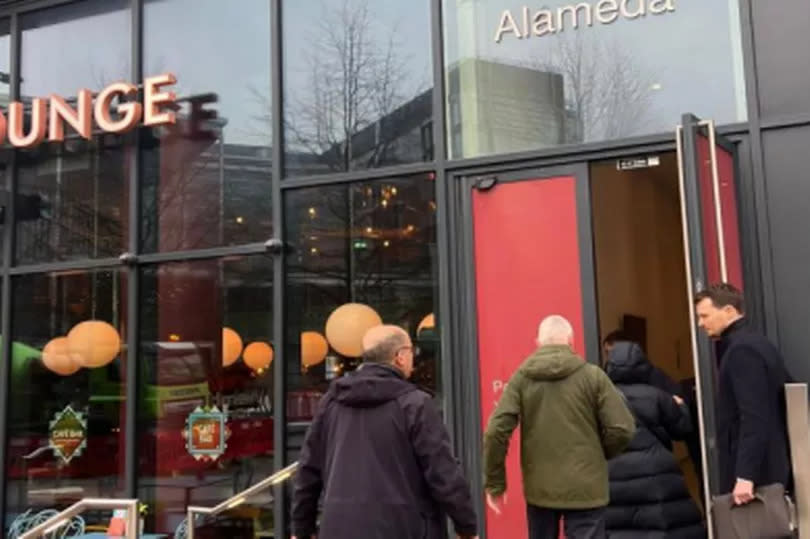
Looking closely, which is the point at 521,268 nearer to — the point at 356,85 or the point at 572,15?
the point at 572,15

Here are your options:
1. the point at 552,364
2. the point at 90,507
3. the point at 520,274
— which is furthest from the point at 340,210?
the point at 552,364

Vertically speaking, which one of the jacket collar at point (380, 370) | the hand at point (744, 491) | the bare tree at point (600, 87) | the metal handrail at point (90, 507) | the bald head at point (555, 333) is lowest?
the metal handrail at point (90, 507)

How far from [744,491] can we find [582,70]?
3.20 meters

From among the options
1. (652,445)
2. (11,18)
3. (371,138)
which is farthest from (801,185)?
(11,18)

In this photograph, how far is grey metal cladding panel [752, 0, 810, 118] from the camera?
554cm

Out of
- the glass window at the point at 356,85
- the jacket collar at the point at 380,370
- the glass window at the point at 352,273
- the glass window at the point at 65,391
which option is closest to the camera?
the jacket collar at the point at 380,370

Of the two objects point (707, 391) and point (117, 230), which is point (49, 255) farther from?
point (707, 391)

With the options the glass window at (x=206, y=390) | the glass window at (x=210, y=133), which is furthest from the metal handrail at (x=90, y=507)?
the glass window at (x=210, y=133)

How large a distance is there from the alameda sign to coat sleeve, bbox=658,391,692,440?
2671mm

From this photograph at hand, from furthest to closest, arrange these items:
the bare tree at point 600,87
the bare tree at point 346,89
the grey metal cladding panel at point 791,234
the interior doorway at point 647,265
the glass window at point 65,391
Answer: the glass window at point 65,391, the interior doorway at point 647,265, the bare tree at point 346,89, the bare tree at point 600,87, the grey metal cladding panel at point 791,234

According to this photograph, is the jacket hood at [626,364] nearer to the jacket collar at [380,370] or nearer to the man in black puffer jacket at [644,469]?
the man in black puffer jacket at [644,469]

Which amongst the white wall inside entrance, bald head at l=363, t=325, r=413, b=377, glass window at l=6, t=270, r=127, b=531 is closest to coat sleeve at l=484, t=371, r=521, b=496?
bald head at l=363, t=325, r=413, b=377

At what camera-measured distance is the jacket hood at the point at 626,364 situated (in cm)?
489

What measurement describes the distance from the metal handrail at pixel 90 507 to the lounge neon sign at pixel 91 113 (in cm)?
330
